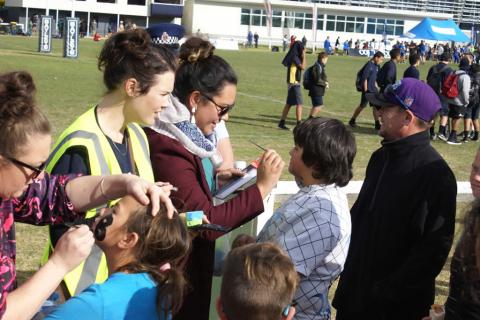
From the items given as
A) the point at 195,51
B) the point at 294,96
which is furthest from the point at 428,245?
the point at 294,96

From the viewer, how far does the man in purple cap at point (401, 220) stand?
3.69 metres

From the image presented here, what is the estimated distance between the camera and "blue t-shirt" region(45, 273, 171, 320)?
2.41 meters

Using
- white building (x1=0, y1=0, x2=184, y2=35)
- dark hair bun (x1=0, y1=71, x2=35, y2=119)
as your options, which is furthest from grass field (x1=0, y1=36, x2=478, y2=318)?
white building (x1=0, y1=0, x2=184, y2=35)

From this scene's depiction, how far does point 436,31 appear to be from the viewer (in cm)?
5212

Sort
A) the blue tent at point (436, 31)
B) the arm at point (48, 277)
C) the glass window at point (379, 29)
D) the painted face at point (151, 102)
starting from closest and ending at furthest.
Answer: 1. the arm at point (48, 277)
2. the painted face at point (151, 102)
3. the blue tent at point (436, 31)
4. the glass window at point (379, 29)

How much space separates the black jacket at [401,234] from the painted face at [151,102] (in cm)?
135

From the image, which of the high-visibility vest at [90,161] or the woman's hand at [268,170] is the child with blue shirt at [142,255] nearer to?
the high-visibility vest at [90,161]

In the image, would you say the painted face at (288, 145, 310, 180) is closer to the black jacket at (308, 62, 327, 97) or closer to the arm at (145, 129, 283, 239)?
the arm at (145, 129, 283, 239)

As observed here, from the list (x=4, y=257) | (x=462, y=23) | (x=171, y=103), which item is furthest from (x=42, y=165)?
(x=462, y=23)

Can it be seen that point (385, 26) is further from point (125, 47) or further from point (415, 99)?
point (125, 47)

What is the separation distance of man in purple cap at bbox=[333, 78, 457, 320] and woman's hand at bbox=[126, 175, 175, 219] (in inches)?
59.6

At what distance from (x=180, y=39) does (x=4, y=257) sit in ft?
7.76

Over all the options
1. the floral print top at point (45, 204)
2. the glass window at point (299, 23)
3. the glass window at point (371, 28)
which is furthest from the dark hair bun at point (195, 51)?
the glass window at point (371, 28)

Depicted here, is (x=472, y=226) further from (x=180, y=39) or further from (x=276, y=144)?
(x=276, y=144)
